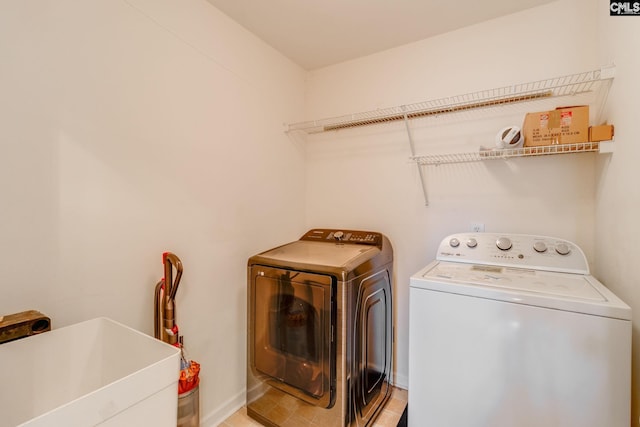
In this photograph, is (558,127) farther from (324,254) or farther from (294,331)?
(294,331)

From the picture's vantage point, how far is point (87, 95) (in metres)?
1.21

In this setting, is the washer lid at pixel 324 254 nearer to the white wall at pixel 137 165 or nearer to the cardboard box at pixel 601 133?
the white wall at pixel 137 165

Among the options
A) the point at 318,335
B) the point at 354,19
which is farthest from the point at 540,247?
the point at 354,19

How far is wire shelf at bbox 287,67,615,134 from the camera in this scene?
1.49m

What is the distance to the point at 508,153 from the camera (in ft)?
5.29

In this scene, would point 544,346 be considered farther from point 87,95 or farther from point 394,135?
point 87,95

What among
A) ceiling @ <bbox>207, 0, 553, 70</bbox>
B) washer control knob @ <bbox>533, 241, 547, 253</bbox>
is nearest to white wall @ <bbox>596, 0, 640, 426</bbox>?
washer control knob @ <bbox>533, 241, 547, 253</bbox>

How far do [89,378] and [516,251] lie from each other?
2101mm

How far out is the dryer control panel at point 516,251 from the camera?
4.90ft

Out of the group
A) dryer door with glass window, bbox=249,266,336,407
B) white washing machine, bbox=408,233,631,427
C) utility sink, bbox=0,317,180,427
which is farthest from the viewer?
dryer door with glass window, bbox=249,266,336,407

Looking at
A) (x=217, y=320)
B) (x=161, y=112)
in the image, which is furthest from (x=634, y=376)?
(x=161, y=112)

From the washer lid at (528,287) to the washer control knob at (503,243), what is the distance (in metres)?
0.13

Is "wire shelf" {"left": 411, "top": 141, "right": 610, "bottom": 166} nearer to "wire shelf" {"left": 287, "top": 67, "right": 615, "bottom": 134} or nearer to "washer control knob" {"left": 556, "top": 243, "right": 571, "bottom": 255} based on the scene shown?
"wire shelf" {"left": 287, "top": 67, "right": 615, "bottom": 134}

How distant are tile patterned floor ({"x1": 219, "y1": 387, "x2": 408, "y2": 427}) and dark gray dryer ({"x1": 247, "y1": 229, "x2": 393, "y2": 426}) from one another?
43mm
